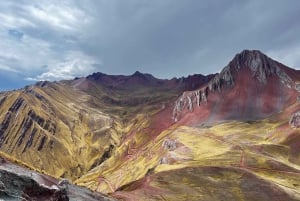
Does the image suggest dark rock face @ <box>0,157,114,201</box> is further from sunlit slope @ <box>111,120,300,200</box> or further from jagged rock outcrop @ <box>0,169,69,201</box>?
sunlit slope @ <box>111,120,300,200</box>

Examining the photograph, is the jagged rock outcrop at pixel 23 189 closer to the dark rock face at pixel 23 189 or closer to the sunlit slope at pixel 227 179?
the dark rock face at pixel 23 189

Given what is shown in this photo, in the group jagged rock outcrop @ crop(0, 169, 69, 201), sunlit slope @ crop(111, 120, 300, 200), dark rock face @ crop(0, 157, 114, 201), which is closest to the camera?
jagged rock outcrop @ crop(0, 169, 69, 201)

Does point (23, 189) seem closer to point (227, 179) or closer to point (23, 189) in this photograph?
point (23, 189)

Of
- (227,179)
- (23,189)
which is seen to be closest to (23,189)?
(23,189)

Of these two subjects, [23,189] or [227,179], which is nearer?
[23,189]

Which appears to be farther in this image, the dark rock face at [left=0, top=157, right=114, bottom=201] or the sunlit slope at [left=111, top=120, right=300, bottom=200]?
the sunlit slope at [left=111, top=120, right=300, bottom=200]

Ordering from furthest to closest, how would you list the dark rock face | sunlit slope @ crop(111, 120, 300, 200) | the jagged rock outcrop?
sunlit slope @ crop(111, 120, 300, 200) → the dark rock face → the jagged rock outcrop

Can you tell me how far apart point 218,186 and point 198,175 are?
8842 millimetres

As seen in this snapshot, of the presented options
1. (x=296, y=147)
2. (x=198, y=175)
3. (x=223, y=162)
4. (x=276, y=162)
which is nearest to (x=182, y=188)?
(x=198, y=175)

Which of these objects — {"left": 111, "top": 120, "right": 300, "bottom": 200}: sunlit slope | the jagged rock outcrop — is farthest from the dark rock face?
{"left": 111, "top": 120, "right": 300, "bottom": 200}: sunlit slope

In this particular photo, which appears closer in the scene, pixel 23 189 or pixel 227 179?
pixel 23 189

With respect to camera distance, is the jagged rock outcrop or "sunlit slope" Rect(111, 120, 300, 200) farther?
"sunlit slope" Rect(111, 120, 300, 200)

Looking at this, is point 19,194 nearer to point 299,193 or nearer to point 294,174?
point 299,193

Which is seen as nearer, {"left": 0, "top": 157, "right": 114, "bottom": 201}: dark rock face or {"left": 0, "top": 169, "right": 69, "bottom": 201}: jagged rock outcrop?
{"left": 0, "top": 169, "right": 69, "bottom": 201}: jagged rock outcrop
